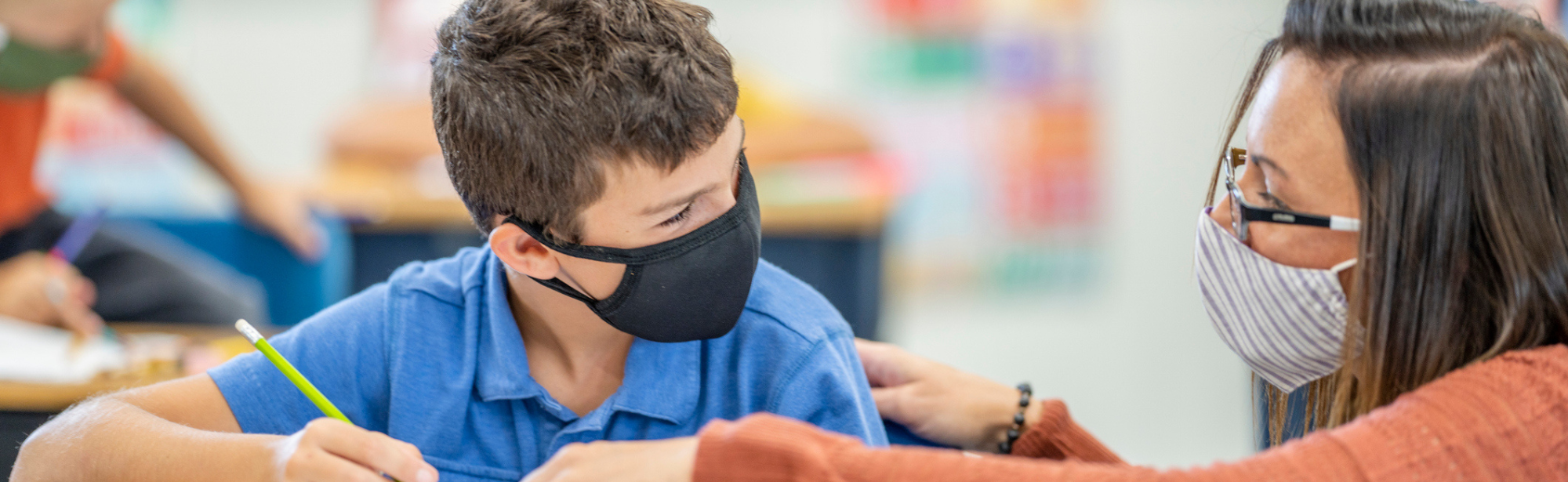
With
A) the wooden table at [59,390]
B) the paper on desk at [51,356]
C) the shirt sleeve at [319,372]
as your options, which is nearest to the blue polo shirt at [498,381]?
the shirt sleeve at [319,372]

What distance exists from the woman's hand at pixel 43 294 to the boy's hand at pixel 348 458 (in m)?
1.82

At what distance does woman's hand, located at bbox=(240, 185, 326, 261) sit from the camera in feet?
9.57

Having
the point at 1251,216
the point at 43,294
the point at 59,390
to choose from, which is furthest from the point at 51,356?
the point at 1251,216

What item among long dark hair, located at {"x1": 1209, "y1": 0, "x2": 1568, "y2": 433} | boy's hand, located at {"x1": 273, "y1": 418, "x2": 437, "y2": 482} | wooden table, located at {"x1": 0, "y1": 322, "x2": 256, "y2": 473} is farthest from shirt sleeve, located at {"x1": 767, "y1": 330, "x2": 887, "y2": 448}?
wooden table, located at {"x1": 0, "y1": 322, "x2": 256, "y2": 473}

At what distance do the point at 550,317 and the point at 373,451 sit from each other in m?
0.27

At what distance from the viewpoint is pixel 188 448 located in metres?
0.87

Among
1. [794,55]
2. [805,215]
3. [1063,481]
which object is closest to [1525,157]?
[1063,481]

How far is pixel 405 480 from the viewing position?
0.79 m

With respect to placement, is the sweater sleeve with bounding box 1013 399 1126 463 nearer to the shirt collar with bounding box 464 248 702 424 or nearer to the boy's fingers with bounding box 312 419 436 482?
the shirt collar with bounding box 464 248 702 424

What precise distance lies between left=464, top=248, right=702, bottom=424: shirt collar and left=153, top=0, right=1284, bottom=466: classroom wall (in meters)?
2.12

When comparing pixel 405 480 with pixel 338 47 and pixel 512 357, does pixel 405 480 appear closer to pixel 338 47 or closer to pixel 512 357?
pixel 512 357

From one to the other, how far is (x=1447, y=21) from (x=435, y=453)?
3.14 feet

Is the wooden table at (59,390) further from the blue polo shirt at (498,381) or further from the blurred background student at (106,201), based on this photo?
the blue polo shirt at (498,381)

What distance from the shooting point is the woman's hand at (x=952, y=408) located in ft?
3.68
